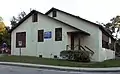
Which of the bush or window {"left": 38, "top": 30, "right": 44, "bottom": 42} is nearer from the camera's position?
the bush

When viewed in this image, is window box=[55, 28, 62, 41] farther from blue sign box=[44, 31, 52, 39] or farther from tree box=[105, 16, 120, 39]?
tree box=[105, 16, 120, 39]

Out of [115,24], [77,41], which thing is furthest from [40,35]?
[115,24]

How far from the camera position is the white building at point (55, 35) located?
1212 inches

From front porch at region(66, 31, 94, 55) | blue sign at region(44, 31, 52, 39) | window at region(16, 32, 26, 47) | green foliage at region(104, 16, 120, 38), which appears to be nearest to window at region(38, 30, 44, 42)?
blue sign at region(44, 31, 52, 39)

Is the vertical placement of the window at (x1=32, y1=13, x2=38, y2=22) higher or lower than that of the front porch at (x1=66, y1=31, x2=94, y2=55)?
higher

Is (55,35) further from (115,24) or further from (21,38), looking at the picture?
(115,24)

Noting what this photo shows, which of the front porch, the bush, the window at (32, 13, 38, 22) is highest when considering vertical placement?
the window at (32, 13, 38, 22)

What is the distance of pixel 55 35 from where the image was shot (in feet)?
103

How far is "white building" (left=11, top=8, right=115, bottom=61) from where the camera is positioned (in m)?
30.8


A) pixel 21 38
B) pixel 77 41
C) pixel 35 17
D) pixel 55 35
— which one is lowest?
pixel 77 41

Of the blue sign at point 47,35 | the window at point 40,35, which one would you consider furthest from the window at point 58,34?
the window at point 40,35

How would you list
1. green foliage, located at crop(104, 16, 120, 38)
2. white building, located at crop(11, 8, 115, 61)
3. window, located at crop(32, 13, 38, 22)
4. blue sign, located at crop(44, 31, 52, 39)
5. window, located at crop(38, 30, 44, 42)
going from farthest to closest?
green foliage, located at crop(104, 16, 120, 38) → window, located at crop(32, 13, 38, 22) → window, located at crop(38, 30, 44, 42) → blue sign, located at crop(44, 31, 52, 39) → white building, located at crop(11, 8, 115, 61)

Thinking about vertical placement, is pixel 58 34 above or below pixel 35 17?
below

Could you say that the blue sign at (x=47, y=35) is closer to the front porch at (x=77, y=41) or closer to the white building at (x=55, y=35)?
the white building at (x=55, y=35)
